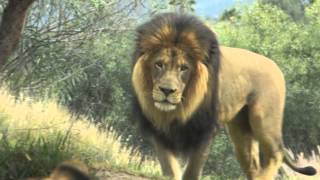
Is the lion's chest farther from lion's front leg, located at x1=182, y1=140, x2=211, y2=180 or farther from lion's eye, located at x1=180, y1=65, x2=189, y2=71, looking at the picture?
lion's eye, located at x1=180, y1=65, x2=189, y2=71

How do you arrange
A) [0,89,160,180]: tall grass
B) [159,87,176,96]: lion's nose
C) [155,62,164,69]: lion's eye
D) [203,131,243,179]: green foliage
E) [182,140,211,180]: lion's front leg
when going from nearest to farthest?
1. [0,89,160,180]: tall grass
2. [159,87,176,96]: lion's nose
3. [155,62,164,69]: lion's eye
4. [182,140,211,180]: lion's front leg
5. [203,131,243,179]: green foliage

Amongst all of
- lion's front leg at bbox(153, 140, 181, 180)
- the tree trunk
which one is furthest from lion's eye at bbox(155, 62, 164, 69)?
the tree trunk

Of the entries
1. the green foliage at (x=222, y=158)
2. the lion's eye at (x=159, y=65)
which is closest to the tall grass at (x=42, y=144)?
the lion's eye at (x=159, y=65)

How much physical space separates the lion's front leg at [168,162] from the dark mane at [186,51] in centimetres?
5

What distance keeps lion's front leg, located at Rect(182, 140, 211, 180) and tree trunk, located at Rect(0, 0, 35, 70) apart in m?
2.13

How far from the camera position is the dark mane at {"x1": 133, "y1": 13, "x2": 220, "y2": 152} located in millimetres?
6012

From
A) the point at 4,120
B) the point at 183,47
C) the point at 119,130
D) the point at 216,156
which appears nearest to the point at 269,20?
the point at 216,156

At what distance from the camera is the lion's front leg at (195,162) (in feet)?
20.6

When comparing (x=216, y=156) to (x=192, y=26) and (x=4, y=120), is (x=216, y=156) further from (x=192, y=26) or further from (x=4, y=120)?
(x=192, y=26)

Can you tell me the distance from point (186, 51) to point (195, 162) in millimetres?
966

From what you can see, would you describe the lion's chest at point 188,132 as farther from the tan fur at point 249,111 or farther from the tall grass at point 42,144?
the tall grass at point 42,144

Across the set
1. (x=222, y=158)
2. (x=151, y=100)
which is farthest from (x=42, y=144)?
(x=222, y=158)

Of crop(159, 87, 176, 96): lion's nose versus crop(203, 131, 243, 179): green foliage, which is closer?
crop(159, 87, 176, 96): lion's nose

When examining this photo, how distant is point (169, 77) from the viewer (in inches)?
229
